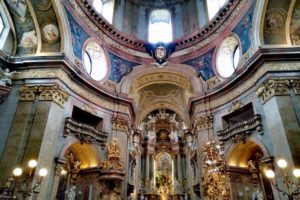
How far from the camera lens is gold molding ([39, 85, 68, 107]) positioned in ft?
37.8

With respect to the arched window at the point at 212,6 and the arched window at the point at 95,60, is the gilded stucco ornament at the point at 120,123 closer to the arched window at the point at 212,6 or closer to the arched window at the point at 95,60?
the arched window at the point at 95,60

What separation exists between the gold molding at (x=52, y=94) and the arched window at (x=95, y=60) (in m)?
3.90

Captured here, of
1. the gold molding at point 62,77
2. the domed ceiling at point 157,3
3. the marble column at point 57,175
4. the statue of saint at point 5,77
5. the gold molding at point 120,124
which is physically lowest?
the marble column at point 57,175

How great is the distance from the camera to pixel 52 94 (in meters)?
11.6

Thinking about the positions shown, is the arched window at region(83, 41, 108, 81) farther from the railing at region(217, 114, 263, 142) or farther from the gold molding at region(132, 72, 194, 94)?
the railing at region(217, 114, 263, 142)

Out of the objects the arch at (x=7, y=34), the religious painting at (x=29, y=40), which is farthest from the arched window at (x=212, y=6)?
the arch at (x=7, y=34)

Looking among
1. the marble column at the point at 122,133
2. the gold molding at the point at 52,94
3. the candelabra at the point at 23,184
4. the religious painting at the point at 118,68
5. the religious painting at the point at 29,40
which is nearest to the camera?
the candelabra at the point at 23,184

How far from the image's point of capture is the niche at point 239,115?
1308 centimetres

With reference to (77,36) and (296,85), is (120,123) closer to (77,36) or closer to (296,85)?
(77,36)

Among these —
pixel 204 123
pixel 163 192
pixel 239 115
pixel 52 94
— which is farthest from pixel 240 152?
pixel 52 94

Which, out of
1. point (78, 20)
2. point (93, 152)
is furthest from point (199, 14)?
point (93, 152)

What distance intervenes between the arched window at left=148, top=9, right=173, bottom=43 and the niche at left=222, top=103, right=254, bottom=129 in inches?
346

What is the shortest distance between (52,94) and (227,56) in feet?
35.1

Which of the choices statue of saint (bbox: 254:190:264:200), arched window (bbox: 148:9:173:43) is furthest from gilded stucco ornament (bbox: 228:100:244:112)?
arched window (bbox: 148:9:173:43)
